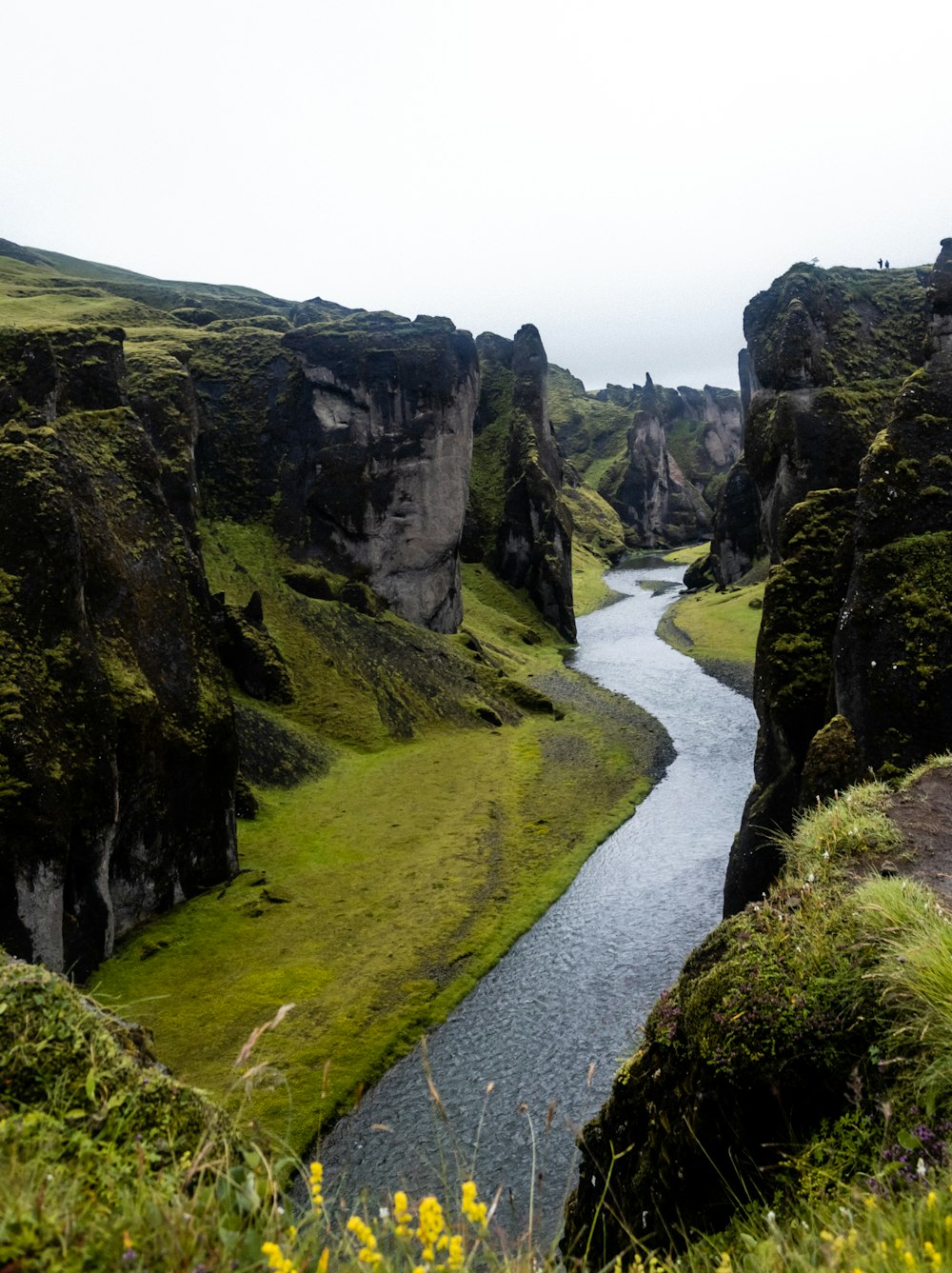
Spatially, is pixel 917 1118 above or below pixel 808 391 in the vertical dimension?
below

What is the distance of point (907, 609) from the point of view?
2047 centimetres

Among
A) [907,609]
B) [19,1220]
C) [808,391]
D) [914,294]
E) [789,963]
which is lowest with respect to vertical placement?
[789,963]

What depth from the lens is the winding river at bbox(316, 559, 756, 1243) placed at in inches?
719

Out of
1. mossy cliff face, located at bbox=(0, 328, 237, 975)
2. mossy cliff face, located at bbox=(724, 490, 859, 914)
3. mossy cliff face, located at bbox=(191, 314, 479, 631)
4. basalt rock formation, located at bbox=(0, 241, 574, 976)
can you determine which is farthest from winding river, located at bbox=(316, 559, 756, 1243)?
mossy cliff face, located at bbox=(191, 314, 479, 631)

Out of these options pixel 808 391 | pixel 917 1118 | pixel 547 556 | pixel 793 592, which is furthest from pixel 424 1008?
pixel 547 556

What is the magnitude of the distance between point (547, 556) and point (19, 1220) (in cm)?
10666

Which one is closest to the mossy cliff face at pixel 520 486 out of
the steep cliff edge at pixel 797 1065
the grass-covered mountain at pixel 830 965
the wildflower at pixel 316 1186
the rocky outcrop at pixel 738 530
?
the rocky outcrop at pixel 738 530

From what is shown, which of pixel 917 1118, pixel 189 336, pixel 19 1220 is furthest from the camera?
pixel 189 336

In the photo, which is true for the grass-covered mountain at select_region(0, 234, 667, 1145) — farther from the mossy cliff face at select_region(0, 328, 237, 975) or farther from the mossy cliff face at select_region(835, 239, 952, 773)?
the mossy cliff face at select_region(835, 239, 952, 773)

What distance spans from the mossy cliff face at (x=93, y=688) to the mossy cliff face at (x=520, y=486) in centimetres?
7140

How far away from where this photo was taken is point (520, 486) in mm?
114750

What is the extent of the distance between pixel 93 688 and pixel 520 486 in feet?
307

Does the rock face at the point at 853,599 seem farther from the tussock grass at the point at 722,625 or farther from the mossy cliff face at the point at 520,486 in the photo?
the mossy cliff face at the point at 520,486

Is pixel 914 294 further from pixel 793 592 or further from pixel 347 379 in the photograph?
pixel 347 379
